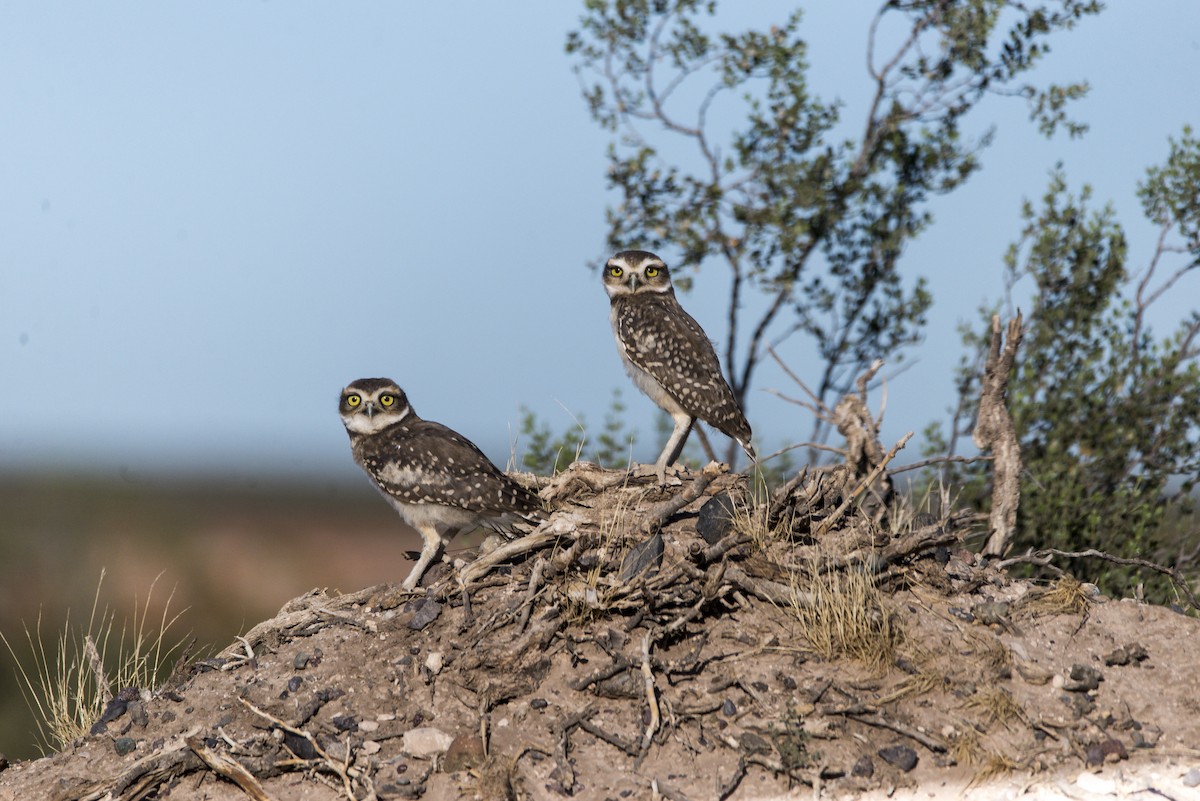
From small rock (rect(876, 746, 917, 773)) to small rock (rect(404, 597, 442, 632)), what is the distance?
10.8 feet

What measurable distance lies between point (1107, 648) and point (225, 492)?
65.2 metres

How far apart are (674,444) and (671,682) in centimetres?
318

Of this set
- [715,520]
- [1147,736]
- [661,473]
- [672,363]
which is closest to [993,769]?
[1147,736]

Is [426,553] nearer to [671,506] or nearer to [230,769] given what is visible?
[671,506]

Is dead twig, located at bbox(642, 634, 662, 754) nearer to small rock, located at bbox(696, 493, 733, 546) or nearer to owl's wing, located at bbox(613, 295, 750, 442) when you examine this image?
small rock, located at bbox(696, 493, 733, 546)

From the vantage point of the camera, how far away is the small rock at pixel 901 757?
Answer: 277 inches

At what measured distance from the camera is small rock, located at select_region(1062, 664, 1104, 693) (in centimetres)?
772

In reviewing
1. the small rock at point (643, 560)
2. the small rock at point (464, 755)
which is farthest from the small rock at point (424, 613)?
the small rock at point (643, 560)

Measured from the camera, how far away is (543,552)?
28.6 ft

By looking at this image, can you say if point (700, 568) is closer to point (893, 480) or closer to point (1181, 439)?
point (893, 480)

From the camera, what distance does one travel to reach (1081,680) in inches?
306

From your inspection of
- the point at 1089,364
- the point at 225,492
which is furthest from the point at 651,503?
the point at 225,492

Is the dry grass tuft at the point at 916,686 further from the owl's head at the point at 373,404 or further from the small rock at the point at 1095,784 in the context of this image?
the owl's head at the point at 373,404

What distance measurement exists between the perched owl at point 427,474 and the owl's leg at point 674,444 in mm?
1498
